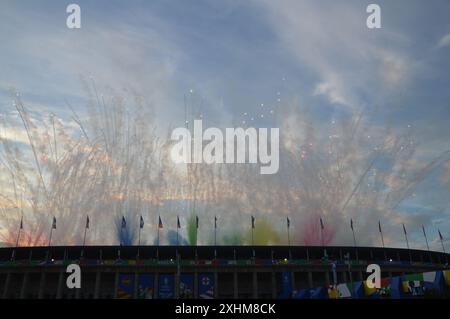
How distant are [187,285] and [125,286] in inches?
635

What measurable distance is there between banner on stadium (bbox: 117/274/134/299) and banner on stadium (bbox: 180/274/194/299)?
1295 cm

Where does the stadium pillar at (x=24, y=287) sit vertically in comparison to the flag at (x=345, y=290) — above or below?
above

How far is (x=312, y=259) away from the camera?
10275 centimetres

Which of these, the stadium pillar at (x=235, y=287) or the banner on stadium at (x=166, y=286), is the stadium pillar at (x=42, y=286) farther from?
the stadium pillar at (x=235, y=287)

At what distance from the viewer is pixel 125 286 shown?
9431 centimetres

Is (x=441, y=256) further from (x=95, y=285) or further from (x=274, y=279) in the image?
(x=95, y=285)

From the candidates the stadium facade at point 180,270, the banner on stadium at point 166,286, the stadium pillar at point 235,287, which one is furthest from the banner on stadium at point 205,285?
the banner on stadium at point 166,286

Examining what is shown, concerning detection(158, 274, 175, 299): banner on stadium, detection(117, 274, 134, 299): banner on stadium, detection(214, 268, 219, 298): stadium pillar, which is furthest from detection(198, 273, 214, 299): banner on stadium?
detection(117, 274, 134, 299): banner on stadium

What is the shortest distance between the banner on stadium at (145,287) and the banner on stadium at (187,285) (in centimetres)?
788

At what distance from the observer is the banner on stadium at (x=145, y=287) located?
9262 cm

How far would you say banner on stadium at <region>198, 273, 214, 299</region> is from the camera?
92.2m
